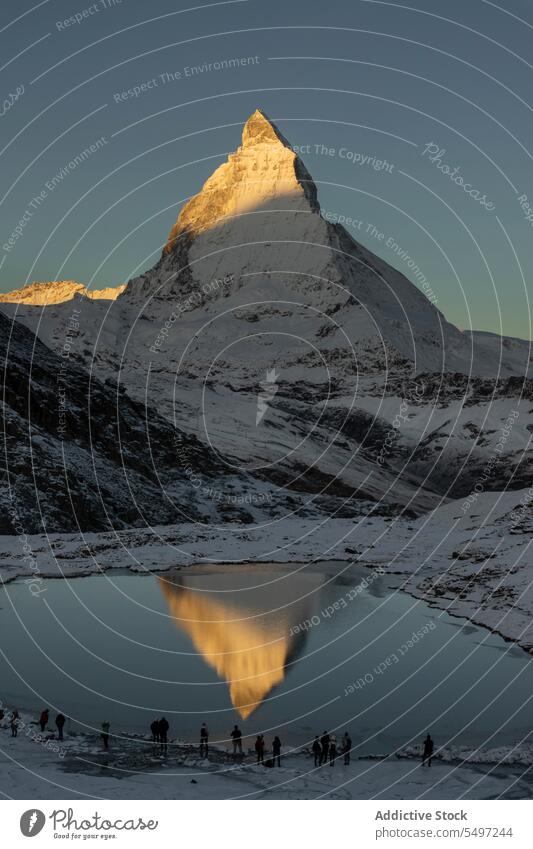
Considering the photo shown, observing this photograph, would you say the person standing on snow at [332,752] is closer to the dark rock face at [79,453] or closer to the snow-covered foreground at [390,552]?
the snow-covered foreground at [390,552]

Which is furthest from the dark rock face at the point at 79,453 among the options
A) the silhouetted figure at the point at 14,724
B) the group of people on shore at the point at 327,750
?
the group of people on shore at the point at 327,750

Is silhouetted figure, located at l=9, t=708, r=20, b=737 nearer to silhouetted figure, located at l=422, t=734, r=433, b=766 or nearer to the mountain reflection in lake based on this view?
the mountain reflection in lake

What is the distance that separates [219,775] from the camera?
3603 cm

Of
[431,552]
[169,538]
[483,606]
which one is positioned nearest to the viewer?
[483,606]

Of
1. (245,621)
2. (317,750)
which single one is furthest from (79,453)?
(317,750)

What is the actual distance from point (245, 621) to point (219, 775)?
28471 mm

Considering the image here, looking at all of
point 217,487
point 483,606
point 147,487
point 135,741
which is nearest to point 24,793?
point 135,741

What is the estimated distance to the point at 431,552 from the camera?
9362 centimetres

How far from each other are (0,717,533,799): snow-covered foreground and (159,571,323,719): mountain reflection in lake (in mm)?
7144

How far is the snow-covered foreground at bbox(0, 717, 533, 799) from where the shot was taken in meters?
33.6

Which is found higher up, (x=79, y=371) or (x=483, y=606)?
(x=79, y=371)

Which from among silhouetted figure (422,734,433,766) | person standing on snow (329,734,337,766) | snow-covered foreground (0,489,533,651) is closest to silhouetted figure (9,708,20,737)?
person standing on snow (329,734,337,766)

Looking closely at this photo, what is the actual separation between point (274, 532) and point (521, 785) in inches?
2981

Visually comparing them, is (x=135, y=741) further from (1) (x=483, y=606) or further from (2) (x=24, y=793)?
(1) (x=483, y=606)
